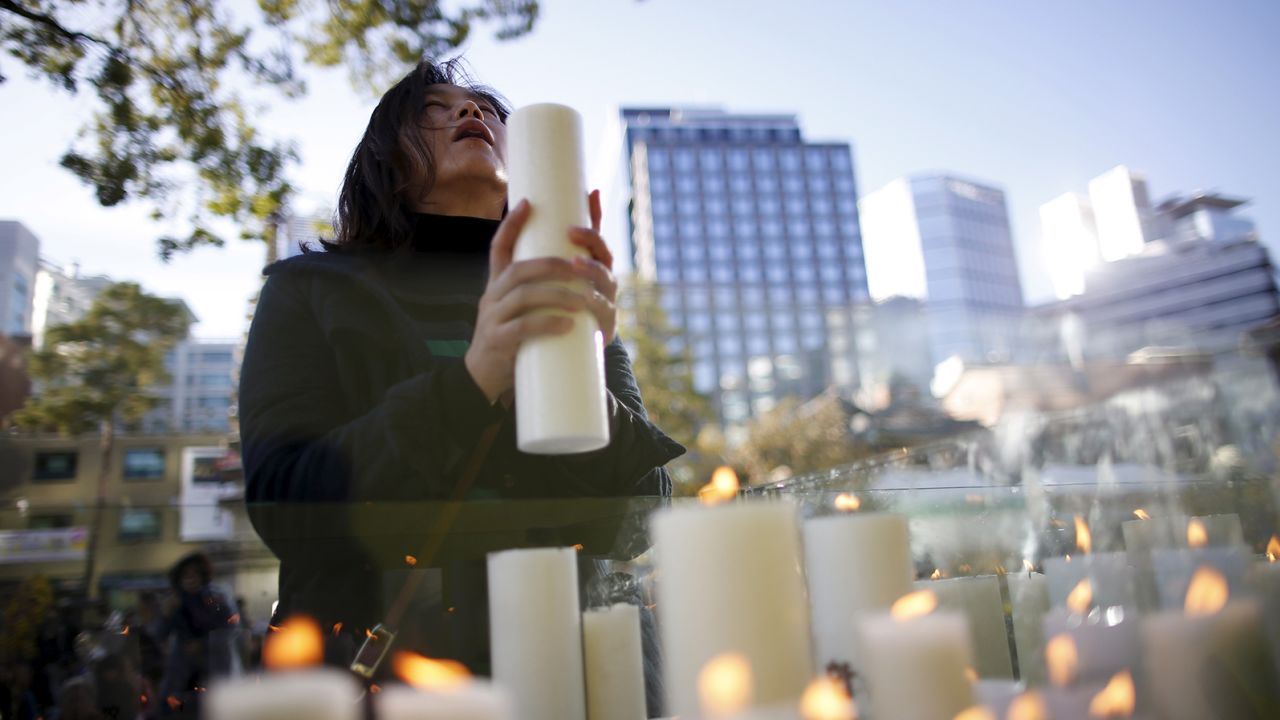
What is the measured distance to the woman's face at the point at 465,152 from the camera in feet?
4.17

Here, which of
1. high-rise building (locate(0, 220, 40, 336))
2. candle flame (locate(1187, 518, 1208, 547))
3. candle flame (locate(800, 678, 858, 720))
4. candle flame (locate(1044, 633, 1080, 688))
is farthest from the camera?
high-rise building (locate(0, 220, 40, 336))

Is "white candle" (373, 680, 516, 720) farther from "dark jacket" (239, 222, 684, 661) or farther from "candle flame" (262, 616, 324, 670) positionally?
"dark jacket" (239, 222, 684, 661)

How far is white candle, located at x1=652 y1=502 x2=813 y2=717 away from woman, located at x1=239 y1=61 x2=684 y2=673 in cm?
22

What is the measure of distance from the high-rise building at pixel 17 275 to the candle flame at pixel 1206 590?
7.57m

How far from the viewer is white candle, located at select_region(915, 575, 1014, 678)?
734 mm

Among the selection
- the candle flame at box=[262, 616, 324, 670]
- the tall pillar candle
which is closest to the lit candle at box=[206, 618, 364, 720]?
the candle flame at box=[262, 616, 324, 670]

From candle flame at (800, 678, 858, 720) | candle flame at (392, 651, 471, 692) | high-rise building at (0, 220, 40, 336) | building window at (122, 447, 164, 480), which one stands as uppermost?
high-rise building at (0, 220, 40, 336)

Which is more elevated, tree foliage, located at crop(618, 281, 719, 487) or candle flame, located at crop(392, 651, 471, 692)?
tree foliage, located at crop(618, 281, 719, 487)

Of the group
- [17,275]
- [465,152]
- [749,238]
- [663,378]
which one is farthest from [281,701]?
[749,238]

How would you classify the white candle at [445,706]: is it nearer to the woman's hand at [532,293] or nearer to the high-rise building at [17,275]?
the woman's hand at [532,293]

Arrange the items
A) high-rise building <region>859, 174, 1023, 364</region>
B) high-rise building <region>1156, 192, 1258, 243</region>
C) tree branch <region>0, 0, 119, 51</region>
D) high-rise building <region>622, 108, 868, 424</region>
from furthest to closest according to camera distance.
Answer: high-rise building <region>622, 108, 868, 424</region> → high-rise building <region>859, 174, 1023, 364</region> → high-rise building <region>1156, 192, 1258, 243</region> → tree branch <region>0, 0, 119, 51</region>

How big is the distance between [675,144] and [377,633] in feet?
207

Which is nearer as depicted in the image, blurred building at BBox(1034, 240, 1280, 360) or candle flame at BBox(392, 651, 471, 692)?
candle flame at BBox(392, 651, 471, 692)

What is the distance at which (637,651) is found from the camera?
2.42 ft
